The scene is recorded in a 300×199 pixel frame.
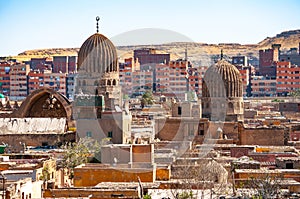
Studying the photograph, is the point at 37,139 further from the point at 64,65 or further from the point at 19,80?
the point at 64,65

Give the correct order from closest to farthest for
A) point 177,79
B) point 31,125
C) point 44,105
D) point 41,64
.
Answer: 1. point 31,125
2. point 44,105
3. point 177,79
4. point 41,64

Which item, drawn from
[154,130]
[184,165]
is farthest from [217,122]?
[184,165]

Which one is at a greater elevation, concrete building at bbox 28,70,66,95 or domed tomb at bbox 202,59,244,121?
concrete building at bbox 28,70,66,95

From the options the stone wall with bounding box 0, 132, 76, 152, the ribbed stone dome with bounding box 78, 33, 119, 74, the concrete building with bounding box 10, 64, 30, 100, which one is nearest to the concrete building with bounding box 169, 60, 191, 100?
the concrete building with bounding box 10, 64, 30, 100

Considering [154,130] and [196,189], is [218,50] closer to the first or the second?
[154,130]

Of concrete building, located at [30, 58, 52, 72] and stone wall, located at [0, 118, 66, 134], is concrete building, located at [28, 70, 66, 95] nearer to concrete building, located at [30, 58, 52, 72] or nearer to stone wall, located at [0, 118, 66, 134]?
concrete building, located at [30, 58, 52, 72]

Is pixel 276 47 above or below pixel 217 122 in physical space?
above

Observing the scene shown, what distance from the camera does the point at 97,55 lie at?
36.7 m

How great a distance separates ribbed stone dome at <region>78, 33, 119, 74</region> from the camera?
36.7 meters

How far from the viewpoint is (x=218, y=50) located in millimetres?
157250

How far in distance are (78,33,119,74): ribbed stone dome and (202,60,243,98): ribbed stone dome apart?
4799mm

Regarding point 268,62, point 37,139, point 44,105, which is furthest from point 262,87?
point 37,139

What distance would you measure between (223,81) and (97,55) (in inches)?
243

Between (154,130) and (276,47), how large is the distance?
84.0 metres
